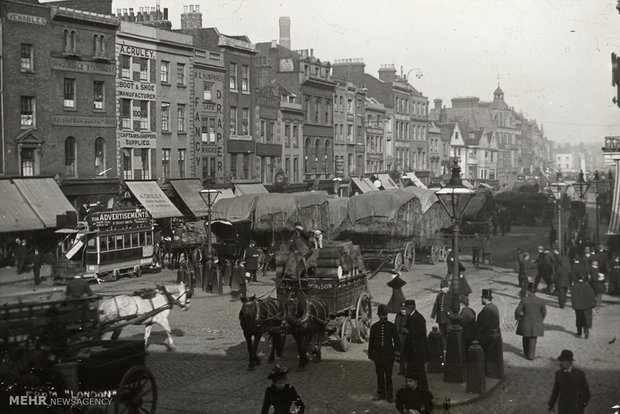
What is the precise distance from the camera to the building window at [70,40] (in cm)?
3275

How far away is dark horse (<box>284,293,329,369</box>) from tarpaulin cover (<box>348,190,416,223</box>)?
50.0ft

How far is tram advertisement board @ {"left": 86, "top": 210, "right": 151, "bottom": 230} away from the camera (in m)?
27.9

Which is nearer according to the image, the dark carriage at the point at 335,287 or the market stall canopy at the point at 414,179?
the dark carriage at the point at 335,287

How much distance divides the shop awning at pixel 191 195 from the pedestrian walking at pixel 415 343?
25.7 m

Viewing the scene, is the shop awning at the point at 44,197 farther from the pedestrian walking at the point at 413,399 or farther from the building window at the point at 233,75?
the pedestrian walking at the point at 413,399

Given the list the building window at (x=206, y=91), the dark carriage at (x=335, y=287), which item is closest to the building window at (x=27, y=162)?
the building window at (x=206, y=91)

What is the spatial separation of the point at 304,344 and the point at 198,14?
119 feet

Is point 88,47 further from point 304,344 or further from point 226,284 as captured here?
point 304,344

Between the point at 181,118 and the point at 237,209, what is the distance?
10732mm

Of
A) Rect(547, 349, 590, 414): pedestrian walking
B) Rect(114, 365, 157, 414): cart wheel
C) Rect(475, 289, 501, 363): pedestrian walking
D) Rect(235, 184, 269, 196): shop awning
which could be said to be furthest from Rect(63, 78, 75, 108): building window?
Rect(547, 349, 590, 414): pedestrian walking

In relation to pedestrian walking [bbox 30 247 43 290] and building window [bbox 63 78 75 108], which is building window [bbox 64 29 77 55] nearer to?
building window [bbox 63 78 75 108]

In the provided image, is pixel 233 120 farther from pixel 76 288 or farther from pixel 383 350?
pixel 383 350

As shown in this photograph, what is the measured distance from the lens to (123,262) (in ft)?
96.0

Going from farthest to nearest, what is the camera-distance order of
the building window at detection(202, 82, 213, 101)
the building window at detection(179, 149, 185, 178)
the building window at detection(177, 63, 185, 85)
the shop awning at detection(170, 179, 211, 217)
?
the building window at detection(202, 82, 213, 101) → the building window at detection(179, 149, 185, 178) → the building window at detection(177, 63, 185, 85) → the shop awning at detection(170, 179, 211, 217)
